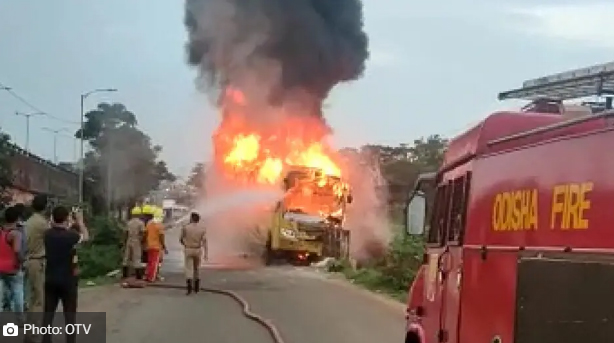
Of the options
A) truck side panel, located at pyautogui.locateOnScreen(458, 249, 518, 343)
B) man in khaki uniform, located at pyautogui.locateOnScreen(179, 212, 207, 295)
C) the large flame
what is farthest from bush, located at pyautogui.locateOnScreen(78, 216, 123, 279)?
truck side panel, located at pyautogui.locateOnScreen(458, 249, 518, 343)

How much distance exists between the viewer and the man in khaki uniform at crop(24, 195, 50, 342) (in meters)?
11.2

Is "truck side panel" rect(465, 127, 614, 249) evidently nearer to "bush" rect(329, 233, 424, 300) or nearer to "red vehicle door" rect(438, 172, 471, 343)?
"red vehicle door" rect(438, 172, 471, 343)

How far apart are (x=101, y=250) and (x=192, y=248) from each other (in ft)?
22.9

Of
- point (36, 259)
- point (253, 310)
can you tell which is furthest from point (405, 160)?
point (36, 259)

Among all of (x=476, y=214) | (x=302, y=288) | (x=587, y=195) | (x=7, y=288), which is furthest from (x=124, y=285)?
(x=587, y=195)

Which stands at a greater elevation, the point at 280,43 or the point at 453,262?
the point at 280,43

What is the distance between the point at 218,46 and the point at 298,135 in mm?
4617

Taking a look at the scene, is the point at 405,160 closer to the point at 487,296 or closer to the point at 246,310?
the point at 246,310

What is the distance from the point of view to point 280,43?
3934cm

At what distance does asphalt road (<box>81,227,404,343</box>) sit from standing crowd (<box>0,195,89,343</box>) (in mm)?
2334

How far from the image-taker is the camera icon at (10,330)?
37.0 feet

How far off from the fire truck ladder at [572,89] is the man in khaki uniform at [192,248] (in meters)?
10.5

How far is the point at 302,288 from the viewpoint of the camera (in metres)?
22.9

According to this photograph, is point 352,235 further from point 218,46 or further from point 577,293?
point 577,293
